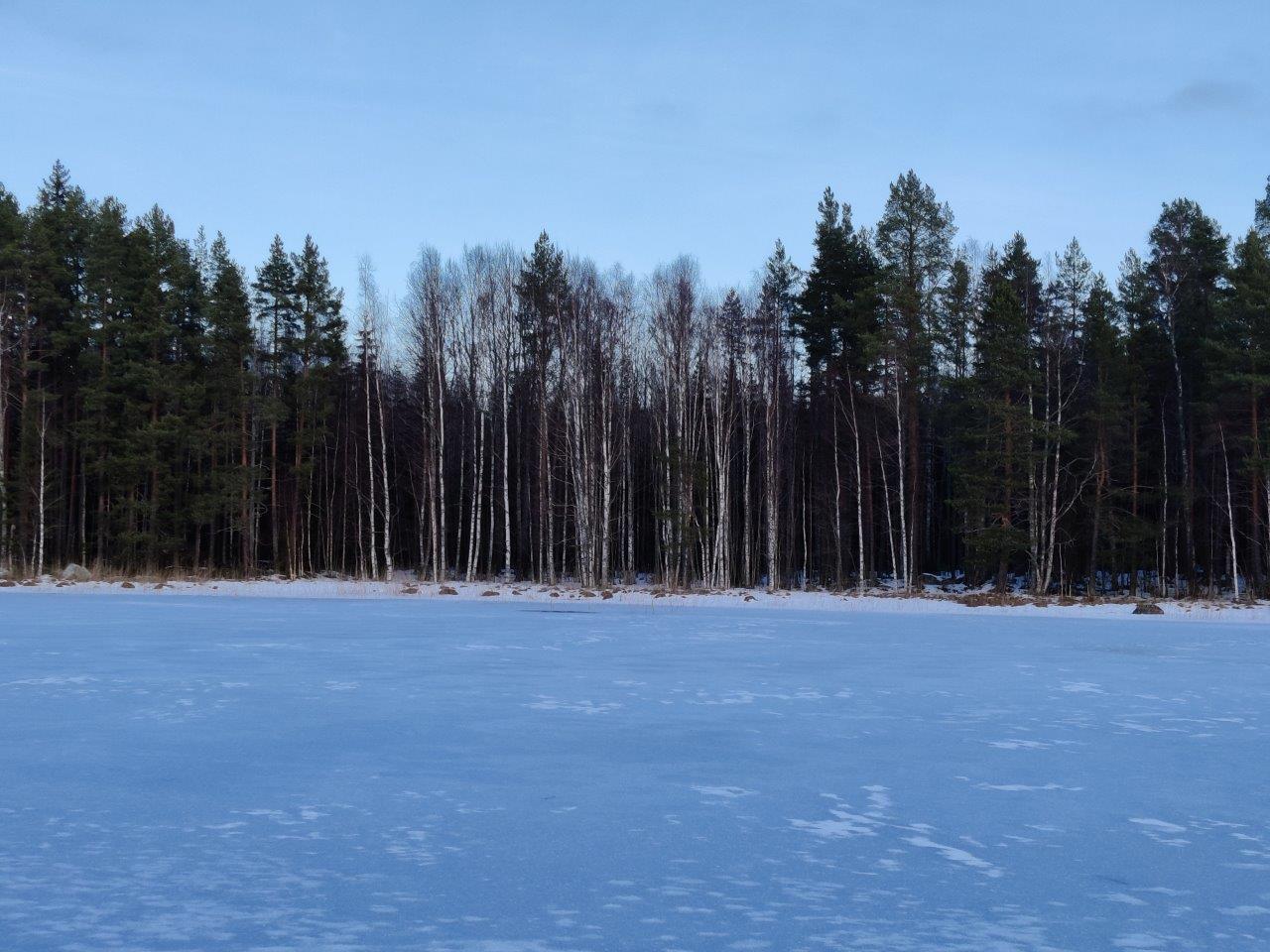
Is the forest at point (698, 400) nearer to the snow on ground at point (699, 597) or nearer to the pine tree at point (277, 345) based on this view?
the pine tree at point (277, 345)

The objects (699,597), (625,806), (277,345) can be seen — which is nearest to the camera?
(625,806)

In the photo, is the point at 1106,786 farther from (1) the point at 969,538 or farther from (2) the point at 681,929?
(1) the point at 969,538

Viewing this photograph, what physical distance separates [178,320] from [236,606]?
76.8 feet

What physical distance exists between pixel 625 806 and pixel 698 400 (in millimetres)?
36866

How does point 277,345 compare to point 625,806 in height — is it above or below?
above

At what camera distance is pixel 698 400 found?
136ft

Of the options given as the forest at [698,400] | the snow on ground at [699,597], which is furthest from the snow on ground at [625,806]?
the forest at [698,400]

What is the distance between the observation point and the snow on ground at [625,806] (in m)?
3.48

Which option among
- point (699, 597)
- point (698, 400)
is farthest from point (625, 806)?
point (698, 400)

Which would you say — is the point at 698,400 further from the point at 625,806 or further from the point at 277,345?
the point at 625,806

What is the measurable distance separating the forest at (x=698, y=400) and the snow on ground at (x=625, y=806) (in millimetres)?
23203

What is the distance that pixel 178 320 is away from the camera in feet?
134

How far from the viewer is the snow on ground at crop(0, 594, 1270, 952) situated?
11.4ft

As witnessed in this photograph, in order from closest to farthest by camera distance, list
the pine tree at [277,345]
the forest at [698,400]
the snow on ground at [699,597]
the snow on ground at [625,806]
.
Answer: the snow on ground at [625,806] < the snow on ground at [699,597] < the forest at [698,400] < the pine tree at [277,345]
